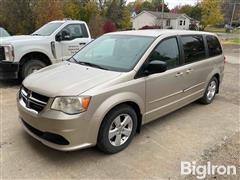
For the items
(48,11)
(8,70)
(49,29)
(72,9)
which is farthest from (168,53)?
(72,9)

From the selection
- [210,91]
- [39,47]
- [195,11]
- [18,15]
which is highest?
[195,11]

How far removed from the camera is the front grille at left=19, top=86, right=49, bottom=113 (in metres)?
3.21

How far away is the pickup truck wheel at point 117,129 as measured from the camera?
3.35 meters

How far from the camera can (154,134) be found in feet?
14.0

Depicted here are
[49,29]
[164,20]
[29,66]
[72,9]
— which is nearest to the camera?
[29,66]

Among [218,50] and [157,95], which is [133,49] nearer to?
[157,95]

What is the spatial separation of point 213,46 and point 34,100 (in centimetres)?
418

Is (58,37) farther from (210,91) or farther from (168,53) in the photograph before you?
(210,91)

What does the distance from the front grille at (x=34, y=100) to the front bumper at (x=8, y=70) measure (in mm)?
3253

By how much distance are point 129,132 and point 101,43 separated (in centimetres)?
181

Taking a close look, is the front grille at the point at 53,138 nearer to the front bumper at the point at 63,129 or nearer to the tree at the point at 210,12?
the front bumper at the point at 63,129

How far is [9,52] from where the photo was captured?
648 centimetres

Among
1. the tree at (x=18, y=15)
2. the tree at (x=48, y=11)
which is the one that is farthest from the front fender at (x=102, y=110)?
the tree at (x=18, y=15)

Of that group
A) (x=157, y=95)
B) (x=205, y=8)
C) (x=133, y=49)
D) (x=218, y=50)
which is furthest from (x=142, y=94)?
(x=205, y=8)
